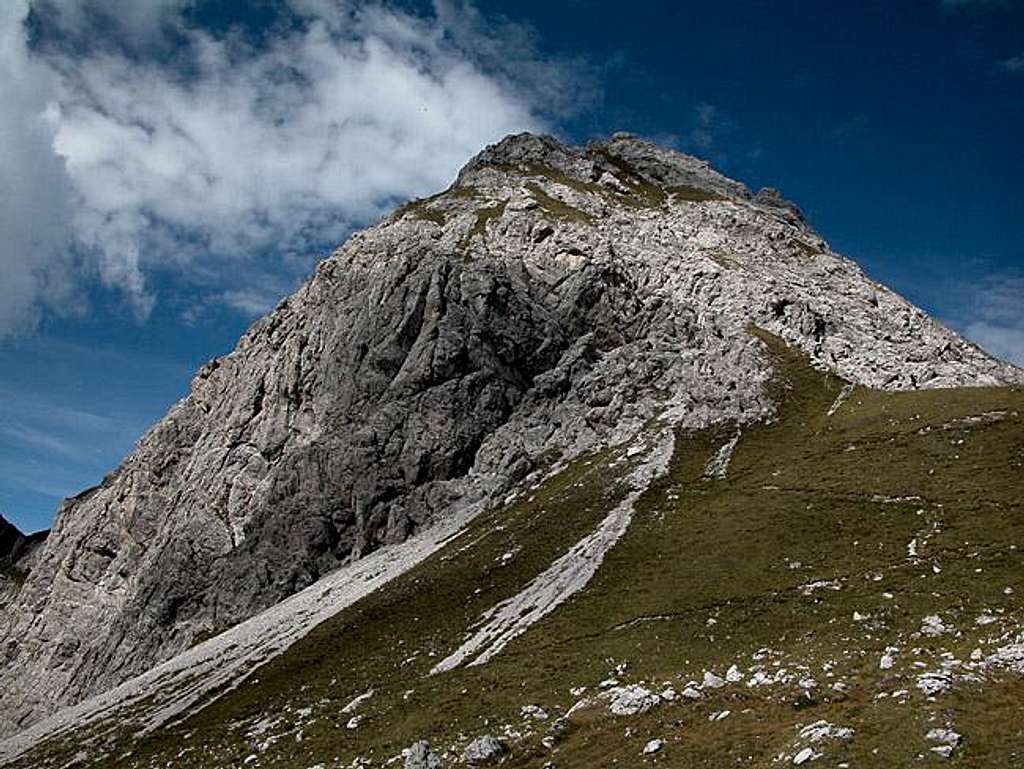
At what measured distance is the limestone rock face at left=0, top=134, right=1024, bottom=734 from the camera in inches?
A: 4186

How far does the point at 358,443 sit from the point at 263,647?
38194 millimetres

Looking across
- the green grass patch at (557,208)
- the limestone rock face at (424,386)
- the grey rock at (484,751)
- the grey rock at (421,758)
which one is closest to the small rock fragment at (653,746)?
the grey rock at (484,751)

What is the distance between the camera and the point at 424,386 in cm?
11800

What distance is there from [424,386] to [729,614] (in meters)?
73.4

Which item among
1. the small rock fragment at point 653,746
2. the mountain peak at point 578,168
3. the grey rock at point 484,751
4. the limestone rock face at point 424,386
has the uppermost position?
the mountain peak at point 578,168

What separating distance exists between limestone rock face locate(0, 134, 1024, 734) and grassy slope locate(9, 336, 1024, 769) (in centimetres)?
1848

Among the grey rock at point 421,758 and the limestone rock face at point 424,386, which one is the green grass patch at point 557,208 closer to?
the limestone rock face at point 424,386

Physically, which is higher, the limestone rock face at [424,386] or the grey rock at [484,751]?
the limestone rock face at [424,386]

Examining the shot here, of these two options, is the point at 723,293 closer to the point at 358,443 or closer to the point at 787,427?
the point at 787,427

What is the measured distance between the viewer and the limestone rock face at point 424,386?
4186 inches

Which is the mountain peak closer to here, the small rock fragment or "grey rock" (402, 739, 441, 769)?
"grey rock" (402, 739, 441, 769)

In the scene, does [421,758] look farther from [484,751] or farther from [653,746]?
[653,746]

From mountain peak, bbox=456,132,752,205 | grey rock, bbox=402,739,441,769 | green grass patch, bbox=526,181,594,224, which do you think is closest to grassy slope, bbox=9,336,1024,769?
grey rock, bbox=402,739,441,769

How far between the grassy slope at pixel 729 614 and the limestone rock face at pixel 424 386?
18479mm
